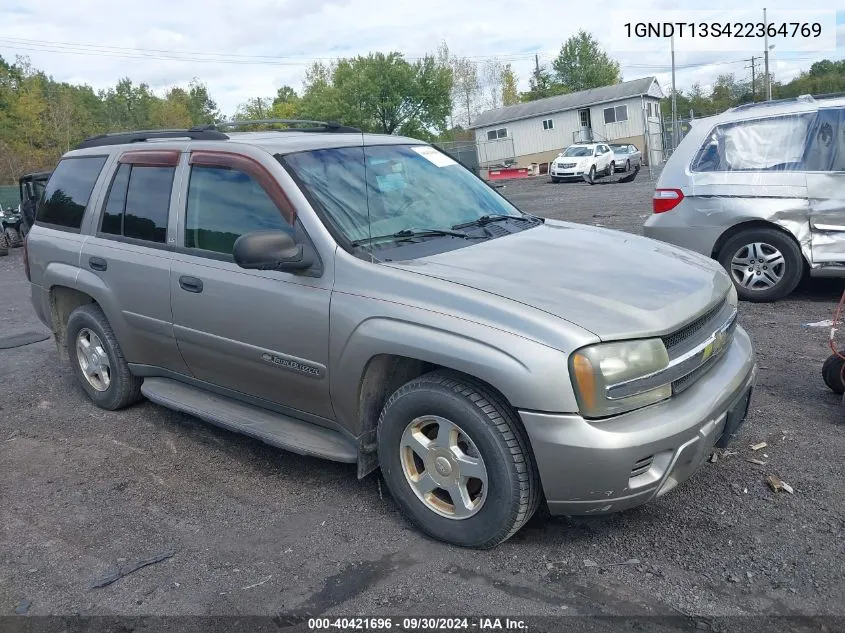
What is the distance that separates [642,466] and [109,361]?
3746 millimetres

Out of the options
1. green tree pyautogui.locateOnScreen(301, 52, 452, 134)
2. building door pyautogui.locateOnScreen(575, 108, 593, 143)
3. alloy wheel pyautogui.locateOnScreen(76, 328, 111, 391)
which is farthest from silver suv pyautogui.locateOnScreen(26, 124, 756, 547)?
building door pyautogui.locateOnScreen(575, 108, 593, 143)

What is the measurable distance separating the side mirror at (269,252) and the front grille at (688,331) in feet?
5.47

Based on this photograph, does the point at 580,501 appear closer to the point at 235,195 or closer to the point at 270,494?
the point at 270,494

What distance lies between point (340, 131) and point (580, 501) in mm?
3094

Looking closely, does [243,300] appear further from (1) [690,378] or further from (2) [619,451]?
(1) [690,378]

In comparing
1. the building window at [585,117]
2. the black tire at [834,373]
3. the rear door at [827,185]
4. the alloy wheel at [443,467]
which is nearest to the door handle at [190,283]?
the alloy wheel at [443,467]

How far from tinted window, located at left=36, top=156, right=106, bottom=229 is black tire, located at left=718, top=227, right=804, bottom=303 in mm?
5437

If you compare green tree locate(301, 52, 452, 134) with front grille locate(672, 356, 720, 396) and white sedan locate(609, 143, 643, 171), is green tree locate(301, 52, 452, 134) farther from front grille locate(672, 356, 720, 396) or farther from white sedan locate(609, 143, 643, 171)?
front grille locate(672, 356, 720, 396)

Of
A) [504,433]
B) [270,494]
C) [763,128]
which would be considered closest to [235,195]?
[270,494]

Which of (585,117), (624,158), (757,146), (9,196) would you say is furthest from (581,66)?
(757,146)

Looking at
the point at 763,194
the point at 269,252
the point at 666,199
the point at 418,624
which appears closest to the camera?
the point at 418,624

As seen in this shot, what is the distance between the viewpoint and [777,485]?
3684 millimetres

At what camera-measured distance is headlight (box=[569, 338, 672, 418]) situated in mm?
2916

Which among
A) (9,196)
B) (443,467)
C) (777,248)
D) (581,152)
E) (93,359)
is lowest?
(443,467)
